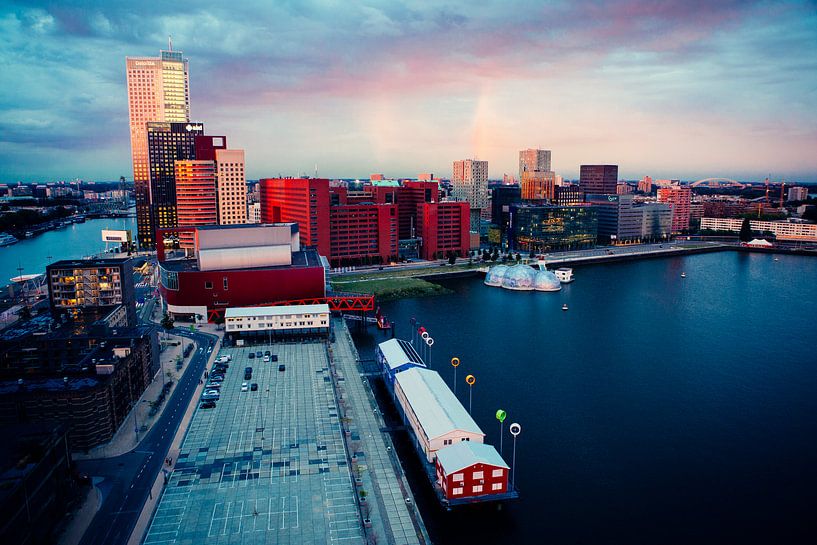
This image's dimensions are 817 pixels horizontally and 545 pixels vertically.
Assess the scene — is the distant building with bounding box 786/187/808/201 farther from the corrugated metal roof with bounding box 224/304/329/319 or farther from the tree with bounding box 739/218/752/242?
the corrugated metal roof with bounding box 224/304/329/319

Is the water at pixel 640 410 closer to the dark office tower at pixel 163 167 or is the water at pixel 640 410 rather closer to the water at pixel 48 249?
the water at pixel 48 249

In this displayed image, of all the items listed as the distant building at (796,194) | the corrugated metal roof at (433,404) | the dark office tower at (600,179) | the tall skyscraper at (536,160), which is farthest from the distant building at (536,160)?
the corrugated metal roof at (433,404)

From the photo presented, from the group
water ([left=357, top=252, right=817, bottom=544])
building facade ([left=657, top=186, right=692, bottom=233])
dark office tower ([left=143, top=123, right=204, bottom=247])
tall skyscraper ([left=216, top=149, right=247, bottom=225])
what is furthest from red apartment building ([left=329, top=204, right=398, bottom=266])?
building facade ([left=657, top=186, right=692, bottom=233])

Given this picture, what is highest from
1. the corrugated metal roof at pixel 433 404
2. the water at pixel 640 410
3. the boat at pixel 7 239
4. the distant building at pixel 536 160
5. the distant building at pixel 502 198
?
the distant building at pixel 536 160

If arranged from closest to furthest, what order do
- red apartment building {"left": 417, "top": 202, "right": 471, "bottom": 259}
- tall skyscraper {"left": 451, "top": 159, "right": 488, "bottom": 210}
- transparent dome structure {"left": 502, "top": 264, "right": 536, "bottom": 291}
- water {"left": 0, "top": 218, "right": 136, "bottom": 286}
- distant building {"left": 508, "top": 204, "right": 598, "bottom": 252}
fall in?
transparent dome structure {"left": 502, "top": 264, "right": 536, "bottom": 291}, water {"left": 0, "top": 218, "right": 136, "bottom": 286}, red apartment building {"left": 417, "top": 202, "right": 471, "bottom": 259}, distant building {"left": 508, "top": 204, "right": 598, "bottom": 252}, tall skyscraper {"left": 451, "top": 159, "right": 488, "bottom": 210}

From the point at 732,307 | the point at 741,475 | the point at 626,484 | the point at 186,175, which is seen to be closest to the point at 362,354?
the point at 626,484
